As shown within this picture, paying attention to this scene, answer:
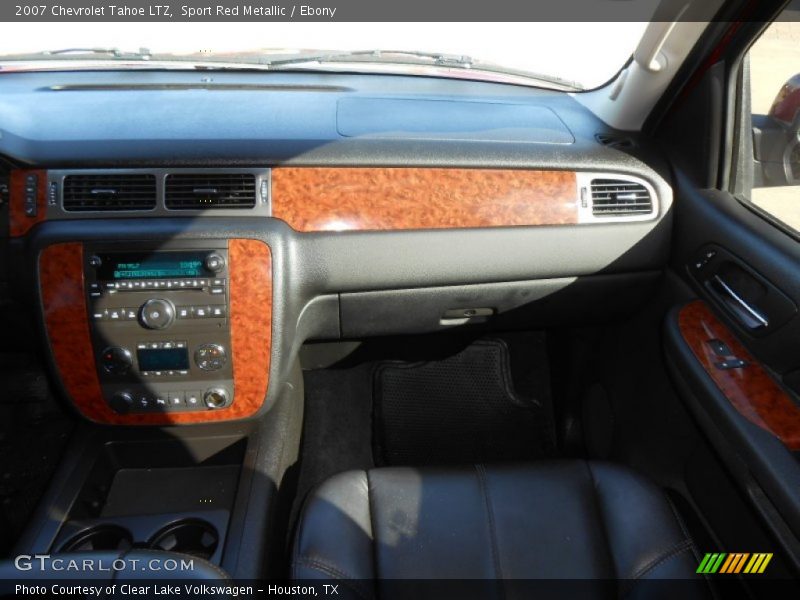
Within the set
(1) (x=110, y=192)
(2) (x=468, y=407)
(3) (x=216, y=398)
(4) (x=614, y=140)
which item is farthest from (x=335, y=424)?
(4) (x=614, y=140)

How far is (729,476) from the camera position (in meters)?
1.69

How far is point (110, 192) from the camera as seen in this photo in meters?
1.84

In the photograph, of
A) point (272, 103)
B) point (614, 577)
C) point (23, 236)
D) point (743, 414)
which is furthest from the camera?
point (272, 103)

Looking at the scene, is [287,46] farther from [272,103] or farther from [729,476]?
[729,476]

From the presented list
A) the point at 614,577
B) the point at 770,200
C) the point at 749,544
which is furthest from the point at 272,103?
the point at 749,544

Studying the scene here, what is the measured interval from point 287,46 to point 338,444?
157 centimetres

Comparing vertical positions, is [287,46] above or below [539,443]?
above

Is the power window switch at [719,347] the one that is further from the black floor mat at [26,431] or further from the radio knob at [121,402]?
the black floor mat at [26,431]

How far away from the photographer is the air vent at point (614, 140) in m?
2.16

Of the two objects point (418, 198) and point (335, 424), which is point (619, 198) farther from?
point (335, 424)

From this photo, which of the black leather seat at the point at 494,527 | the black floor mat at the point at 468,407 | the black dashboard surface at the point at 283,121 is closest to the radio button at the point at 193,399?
the black leather seat at the point at 494,527

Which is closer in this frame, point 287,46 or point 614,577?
point 614,577

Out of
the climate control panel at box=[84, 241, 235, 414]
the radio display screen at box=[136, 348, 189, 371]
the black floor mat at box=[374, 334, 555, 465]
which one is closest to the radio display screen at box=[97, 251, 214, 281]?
the climate control panel at box=[84, 241, 235, 414]

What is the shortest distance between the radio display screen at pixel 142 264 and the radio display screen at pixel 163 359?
22 centimetres
